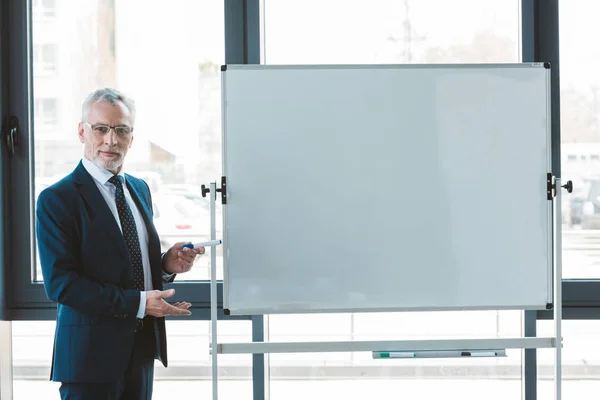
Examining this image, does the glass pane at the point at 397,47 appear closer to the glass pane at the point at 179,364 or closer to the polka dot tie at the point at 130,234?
the glass pane at the point at 179,364

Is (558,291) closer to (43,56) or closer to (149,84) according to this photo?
(149,84)

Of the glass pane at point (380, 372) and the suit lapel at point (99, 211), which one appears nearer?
the suit lapel at point (99, 211)

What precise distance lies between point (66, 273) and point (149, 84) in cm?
118

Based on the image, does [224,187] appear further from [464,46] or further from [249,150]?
[464,46]

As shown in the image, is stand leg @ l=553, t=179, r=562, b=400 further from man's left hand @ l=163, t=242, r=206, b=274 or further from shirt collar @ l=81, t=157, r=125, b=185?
shirt collar @ l=81, t=157, r=125, b=185

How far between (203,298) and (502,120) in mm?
1486

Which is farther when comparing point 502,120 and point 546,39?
point 546,39

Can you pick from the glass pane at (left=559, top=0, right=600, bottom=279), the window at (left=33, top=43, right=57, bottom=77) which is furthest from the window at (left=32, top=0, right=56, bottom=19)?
the glass pane at (left=559, top=0, right=600, bottom=279)

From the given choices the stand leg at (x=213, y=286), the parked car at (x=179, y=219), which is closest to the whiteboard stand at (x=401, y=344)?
the stand leg at (x=213, y=286)

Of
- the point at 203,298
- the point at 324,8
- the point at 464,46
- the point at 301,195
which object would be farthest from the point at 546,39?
the point at 203,298

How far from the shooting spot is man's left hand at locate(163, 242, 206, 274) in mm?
2318

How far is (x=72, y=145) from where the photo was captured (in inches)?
114

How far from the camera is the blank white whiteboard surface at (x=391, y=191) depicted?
246cm

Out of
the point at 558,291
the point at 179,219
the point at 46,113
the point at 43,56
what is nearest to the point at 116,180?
the point at 179,219
